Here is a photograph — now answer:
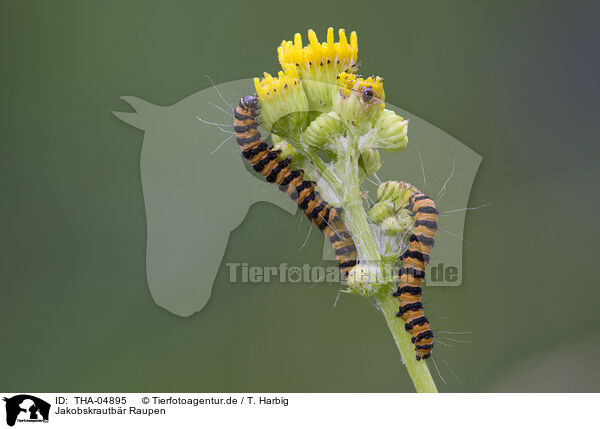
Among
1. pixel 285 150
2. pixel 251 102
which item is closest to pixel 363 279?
pixel 285 150

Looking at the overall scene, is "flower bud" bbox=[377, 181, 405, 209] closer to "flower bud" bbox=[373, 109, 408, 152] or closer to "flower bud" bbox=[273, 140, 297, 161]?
"flower bud" bbox=[373, 109, 408, 152]

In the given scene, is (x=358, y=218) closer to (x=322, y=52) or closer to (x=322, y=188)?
(x=322, y=188)

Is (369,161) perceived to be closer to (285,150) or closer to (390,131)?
(390,131)

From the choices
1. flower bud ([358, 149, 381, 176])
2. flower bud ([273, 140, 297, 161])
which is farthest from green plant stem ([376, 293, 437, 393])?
flower bud ([273, 140, 297, 161])
